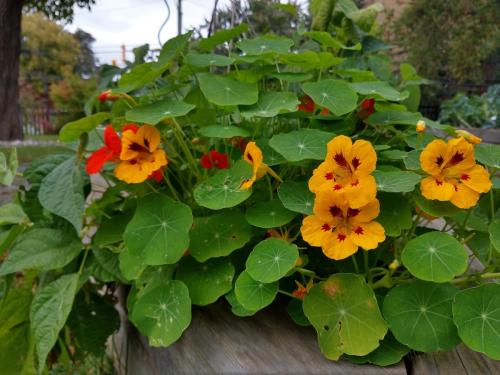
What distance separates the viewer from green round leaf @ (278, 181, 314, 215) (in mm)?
635

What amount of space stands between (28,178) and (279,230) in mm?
470

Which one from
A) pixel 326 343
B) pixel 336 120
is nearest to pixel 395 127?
pixel 336 120

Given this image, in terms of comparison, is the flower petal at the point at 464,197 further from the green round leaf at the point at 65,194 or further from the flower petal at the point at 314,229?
the green round leaf at the point at 65,194

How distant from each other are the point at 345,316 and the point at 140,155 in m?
0.40

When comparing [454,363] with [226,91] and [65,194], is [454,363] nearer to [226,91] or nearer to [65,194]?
[226,91]

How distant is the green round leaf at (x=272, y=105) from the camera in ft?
2.43

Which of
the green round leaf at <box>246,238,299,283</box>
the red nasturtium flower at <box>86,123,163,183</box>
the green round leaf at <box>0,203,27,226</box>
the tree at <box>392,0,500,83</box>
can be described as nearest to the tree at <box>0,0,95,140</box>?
the tree at <box>392,0,500,83</box>

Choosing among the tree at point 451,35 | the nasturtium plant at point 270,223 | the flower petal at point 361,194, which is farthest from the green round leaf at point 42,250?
the tree at point 451,35

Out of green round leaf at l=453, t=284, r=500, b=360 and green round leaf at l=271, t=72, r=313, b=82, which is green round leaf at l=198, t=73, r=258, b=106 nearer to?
green round leaf at l=271, t=72, r=313, b=82

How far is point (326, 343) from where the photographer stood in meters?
0.59

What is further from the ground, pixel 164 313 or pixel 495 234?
pixel 495 234

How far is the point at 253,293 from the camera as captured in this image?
0.63 metres

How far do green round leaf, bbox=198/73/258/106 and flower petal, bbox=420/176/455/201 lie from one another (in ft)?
1.03

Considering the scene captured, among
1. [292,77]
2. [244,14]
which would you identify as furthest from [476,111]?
[292,77]
